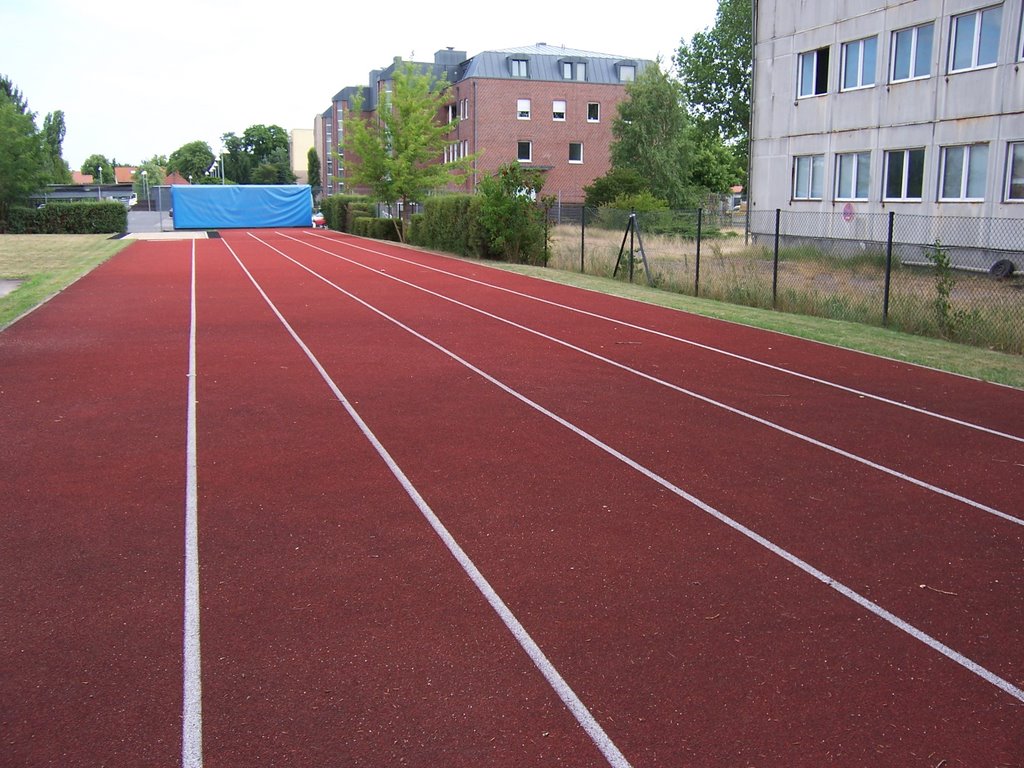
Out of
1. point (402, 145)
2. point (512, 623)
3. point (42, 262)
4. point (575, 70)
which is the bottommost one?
point (512, 623)

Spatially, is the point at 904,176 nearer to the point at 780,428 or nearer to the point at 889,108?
the point at 889,108

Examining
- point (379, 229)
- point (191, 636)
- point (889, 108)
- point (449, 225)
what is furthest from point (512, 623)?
point (379, 229)

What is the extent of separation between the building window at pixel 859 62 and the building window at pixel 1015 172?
234 inches

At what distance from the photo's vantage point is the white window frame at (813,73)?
30.4 m

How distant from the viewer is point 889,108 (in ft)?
89.5

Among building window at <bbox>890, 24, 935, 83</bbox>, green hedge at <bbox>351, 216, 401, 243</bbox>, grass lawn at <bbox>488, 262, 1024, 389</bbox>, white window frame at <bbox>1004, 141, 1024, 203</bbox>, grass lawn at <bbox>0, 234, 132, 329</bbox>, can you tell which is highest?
building window at <bbox>890, 24, 935, 83</bbox>

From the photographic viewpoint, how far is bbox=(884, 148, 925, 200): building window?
26.5 meters

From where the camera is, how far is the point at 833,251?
95.2 ft

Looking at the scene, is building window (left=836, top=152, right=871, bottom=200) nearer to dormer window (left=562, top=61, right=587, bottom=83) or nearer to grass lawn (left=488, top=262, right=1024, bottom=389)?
grass lawn (left=488, top=262, right=1024, bottom=389)

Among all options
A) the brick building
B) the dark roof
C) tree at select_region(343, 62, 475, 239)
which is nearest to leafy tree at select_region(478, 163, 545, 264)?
tree at select_region(343, 62, 475, 239)

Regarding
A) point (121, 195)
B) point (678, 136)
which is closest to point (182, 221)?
point (678, 136)

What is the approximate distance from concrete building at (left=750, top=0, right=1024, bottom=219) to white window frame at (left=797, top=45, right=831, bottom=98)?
46 mm

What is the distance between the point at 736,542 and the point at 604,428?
2868 mm

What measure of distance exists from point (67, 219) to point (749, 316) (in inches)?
1767
